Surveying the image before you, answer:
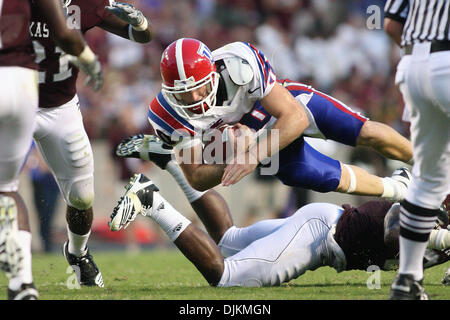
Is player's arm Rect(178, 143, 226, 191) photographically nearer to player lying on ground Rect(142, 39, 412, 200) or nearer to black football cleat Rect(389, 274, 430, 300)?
player lying on ground Rect(142, 39, 412, 200)

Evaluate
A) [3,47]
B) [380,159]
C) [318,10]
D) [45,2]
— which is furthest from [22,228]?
[318,10]

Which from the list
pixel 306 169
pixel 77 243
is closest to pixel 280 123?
pixel 306 169

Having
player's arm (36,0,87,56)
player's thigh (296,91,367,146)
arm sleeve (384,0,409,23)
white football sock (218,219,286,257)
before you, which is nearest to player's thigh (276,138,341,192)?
player's thigh (296,91,367,146)

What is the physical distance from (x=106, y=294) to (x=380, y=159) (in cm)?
537

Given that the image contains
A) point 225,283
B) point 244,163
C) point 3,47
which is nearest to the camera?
point 3,47

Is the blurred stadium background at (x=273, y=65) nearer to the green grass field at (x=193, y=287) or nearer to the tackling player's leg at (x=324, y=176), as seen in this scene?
the green grass field at (x=193, y=287)

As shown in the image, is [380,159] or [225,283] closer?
[225,283]

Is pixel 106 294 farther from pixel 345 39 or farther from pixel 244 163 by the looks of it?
pixel 345 39

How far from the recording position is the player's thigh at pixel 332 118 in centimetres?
415

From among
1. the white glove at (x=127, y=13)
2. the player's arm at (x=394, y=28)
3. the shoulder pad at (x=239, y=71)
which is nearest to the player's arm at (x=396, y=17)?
the player's arm at (x=394, y=28)

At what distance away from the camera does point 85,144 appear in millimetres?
3979

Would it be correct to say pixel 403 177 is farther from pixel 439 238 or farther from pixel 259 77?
pixel 259 77

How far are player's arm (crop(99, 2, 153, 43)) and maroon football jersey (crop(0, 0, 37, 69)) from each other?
111 centimetres

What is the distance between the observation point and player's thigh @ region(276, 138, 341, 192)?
408 cm
